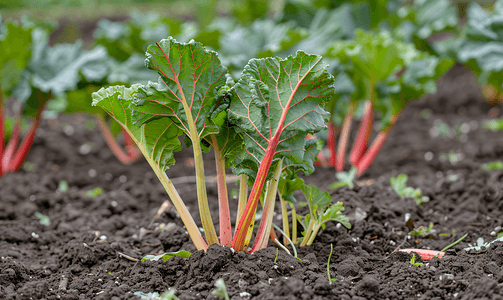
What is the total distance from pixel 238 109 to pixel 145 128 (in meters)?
0.38

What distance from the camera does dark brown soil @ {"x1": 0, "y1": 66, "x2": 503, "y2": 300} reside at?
1.47 metres

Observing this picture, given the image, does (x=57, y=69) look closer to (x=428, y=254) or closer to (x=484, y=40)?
(x=428, y=254)

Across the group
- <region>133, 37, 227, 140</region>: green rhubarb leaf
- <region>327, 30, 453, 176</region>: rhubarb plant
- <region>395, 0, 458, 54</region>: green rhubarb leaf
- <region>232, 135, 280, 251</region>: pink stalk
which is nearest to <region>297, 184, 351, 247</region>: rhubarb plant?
<region>232, 135, 280, 251</region>: pink stalk

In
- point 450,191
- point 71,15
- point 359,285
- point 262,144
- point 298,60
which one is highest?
point 71,15

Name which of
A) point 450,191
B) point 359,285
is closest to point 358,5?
point 450,191

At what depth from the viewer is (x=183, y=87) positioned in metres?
1.51

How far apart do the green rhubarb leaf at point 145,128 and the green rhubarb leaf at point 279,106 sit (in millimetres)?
276

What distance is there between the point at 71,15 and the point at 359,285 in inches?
326

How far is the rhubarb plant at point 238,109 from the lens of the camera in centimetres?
149

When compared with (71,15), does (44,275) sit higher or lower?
lower

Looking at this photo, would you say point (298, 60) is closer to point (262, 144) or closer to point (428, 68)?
point (262, 144)

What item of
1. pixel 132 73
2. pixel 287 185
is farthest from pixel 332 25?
pixel 287 185

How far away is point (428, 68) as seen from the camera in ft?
10.7

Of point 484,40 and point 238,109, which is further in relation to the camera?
point 484,40
